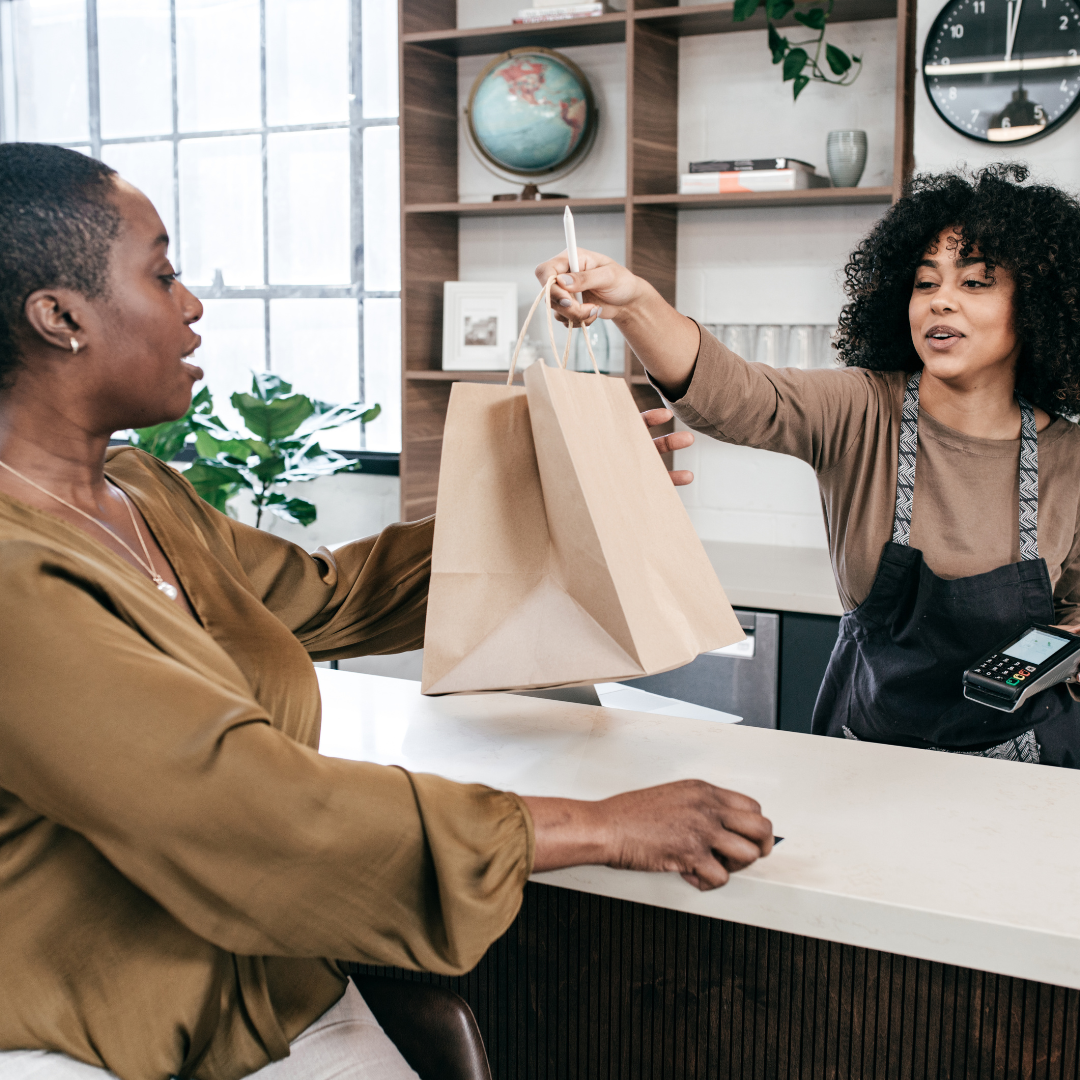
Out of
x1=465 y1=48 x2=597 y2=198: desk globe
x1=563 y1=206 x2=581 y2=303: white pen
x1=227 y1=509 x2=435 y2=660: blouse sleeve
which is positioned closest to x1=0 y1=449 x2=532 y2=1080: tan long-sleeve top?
x1=227 y1=509 x2=435 y2=660: blouse sleeve

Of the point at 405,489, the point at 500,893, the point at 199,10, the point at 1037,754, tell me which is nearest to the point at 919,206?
the point at 1037,754

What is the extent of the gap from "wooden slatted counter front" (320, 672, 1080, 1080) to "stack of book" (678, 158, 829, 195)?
190 centimetres

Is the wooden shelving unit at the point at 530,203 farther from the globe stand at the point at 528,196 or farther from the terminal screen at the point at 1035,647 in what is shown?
the terminal screen at the point at 1035,647

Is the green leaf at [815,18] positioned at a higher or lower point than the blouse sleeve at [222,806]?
higher

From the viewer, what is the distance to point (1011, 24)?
2.49 meters

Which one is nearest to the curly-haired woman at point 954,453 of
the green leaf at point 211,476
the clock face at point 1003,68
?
the clock face at point 1003,68

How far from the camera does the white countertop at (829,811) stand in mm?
806

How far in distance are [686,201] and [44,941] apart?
97.4 inches

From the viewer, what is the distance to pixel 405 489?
3.24 meters

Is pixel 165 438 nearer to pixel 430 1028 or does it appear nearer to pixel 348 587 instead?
pixel 348 587

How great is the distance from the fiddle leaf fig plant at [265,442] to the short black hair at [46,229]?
2230 mm

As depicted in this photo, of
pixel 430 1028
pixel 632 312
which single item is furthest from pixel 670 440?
pixel 430 1028

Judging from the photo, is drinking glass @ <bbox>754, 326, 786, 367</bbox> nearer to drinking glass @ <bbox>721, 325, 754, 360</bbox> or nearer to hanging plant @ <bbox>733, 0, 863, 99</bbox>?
drinking glass @ <bbox>721, 325, 754, 360</bbox>

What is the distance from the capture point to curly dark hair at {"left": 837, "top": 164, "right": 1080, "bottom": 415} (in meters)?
1.51
